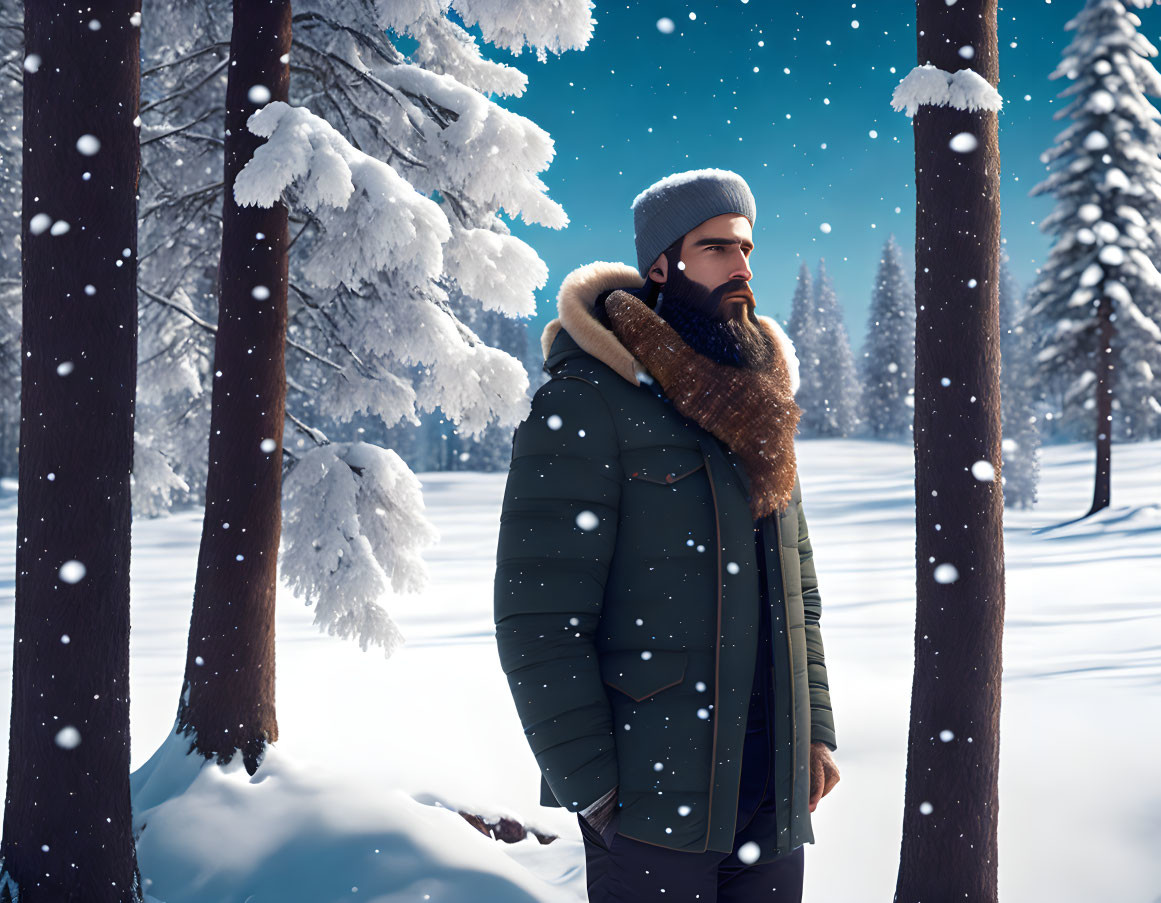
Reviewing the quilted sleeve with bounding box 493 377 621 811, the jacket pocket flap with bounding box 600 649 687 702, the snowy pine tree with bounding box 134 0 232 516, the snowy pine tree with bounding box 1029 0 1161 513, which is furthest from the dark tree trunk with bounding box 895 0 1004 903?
the snowy pine tree with bounding box 1029 0 1161 513

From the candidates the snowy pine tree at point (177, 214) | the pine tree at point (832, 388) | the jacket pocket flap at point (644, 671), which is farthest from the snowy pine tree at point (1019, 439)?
the jacket pocket flap at point (644, 671)

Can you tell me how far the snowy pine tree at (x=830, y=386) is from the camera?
2432 inches

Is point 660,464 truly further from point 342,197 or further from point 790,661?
point 342,197

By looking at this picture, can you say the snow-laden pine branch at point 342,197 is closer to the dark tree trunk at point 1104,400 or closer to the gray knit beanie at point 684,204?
the gray knit beanie at point 684,204

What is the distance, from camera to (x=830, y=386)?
204ft

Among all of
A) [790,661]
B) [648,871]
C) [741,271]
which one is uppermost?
[741,271]

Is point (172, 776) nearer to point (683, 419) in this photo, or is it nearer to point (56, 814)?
point (56, 814)

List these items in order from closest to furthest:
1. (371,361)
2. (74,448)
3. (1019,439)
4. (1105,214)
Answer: (74,448)
(371,361)
(1105,214)
(1019,439)

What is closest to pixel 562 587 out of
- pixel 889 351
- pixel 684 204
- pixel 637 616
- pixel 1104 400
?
pixel 637 616

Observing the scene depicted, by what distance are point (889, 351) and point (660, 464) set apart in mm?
57518

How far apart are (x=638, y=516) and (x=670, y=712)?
0.48m

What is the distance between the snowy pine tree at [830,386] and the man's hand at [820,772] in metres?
59.2

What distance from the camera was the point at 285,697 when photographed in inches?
385

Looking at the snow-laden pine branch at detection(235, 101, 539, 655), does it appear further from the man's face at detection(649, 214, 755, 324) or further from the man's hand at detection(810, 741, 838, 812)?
the man's hand at detection(810, 741, 838, 812)
